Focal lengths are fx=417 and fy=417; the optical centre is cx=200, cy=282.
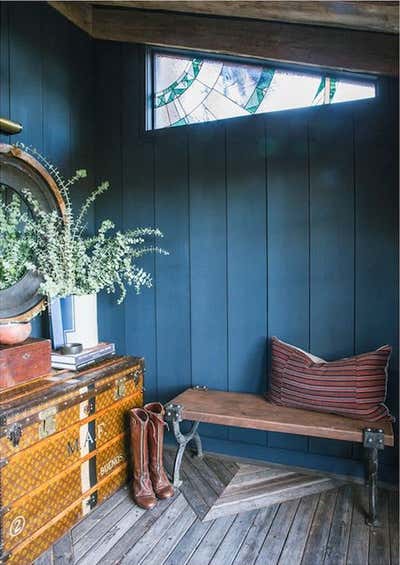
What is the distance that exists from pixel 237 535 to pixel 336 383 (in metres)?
0.91

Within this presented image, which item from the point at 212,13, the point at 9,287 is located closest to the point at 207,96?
the point at 212,13

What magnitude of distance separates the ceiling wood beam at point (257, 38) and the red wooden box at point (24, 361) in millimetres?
2046

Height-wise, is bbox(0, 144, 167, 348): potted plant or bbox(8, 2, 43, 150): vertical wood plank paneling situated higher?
bbox(8, 2, 43, 150): vertical wood plank paneling

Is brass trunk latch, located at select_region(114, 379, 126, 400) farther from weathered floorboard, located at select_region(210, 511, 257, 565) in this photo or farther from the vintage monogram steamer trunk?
weathered floorboard, located at select_region(210, 511, 257, 565)

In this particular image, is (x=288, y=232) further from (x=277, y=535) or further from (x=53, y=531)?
(x=53, y=531)

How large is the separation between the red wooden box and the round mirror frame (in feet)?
0.98

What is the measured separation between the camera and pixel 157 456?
89.0 inches

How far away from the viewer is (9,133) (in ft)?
7.44

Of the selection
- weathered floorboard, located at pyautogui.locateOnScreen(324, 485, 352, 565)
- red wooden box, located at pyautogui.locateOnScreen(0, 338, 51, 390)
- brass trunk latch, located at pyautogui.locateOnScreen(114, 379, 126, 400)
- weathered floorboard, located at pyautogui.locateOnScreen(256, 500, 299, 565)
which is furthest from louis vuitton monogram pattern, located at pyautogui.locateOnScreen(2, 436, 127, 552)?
weathered floorboard, located at pyautogui.locateOnScreen(324, 485, 352, 565)

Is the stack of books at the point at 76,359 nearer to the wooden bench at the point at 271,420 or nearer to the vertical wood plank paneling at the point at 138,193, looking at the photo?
the wooden bench at the point at 271,420

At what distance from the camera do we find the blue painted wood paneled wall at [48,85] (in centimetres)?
236

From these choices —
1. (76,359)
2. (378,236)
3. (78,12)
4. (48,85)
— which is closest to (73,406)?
(76,359)

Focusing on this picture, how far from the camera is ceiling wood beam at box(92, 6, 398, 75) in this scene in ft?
7.43

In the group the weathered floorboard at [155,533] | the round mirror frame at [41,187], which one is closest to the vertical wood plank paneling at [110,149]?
the round mirror frame at [41,187]
